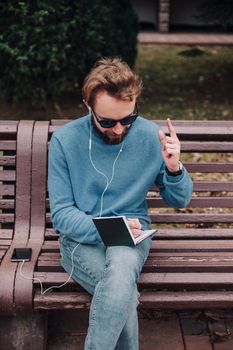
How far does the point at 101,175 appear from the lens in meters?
3.12

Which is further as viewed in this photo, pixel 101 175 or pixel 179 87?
pixel 179 87

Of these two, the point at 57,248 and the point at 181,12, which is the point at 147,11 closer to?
the point at 181,12

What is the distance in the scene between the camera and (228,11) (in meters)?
7.86

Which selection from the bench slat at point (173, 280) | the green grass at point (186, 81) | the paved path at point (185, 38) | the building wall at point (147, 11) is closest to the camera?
the bench slat at point (173, 280)

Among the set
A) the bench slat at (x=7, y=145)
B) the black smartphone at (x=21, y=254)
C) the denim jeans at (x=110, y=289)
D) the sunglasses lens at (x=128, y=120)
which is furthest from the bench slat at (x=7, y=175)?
the sunglasses lens at (x=128, y=120)

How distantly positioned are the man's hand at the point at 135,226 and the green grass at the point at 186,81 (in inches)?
173

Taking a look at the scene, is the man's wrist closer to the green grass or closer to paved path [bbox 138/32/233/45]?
the green grass

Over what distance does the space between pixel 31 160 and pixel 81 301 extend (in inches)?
34.6

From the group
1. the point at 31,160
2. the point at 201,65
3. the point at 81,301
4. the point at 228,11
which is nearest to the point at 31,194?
the point at 31,160

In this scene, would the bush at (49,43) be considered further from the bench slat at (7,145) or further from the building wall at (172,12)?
the building wall at (172,12)

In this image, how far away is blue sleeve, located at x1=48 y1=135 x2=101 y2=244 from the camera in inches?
119

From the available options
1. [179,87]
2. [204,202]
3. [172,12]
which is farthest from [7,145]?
[172,12]

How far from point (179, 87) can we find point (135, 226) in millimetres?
6336

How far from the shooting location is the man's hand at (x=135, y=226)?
2955 mm
